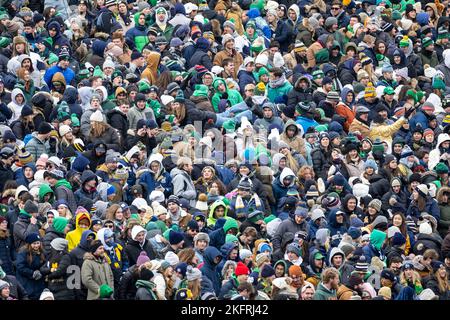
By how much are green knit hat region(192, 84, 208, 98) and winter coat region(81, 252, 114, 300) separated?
689 centimetres

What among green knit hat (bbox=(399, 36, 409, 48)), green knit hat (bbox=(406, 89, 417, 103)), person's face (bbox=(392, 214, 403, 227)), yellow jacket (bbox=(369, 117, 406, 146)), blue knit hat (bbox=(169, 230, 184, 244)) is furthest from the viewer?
green knit hat (bbox=(399, 36, 409, 48))

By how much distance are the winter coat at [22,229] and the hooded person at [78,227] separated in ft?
1.60

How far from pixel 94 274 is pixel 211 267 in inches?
72.2

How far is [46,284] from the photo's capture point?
27328mm

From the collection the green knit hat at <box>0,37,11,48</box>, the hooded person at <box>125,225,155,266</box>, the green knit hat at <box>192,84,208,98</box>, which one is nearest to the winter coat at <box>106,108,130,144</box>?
the green knit hat at <box>192,84,208,98</box>

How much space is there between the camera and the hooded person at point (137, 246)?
92.0 ft

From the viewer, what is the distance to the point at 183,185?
3056 centimetres


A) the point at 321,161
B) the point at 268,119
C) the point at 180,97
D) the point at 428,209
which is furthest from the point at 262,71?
the point at 428,209

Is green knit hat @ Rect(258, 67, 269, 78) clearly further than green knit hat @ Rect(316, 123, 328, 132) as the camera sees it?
Yes

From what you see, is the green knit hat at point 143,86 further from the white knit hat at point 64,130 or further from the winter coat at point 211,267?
the winter coat at point 211,267

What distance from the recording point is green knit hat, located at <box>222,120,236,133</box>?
32750 millimetres

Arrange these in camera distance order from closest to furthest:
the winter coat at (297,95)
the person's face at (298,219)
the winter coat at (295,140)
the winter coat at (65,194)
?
the winter coat at (65,194), the person's face at (298,219), the winter coat at (295,140), the winter coat at (297,95)

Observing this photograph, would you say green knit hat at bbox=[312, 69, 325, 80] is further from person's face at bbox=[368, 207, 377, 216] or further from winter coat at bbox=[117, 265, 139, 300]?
winter coat at bbox=[117, 265, 139, 300]

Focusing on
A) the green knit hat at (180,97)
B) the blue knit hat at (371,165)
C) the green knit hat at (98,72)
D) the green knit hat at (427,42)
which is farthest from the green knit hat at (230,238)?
the green knit hat at (427,42)
